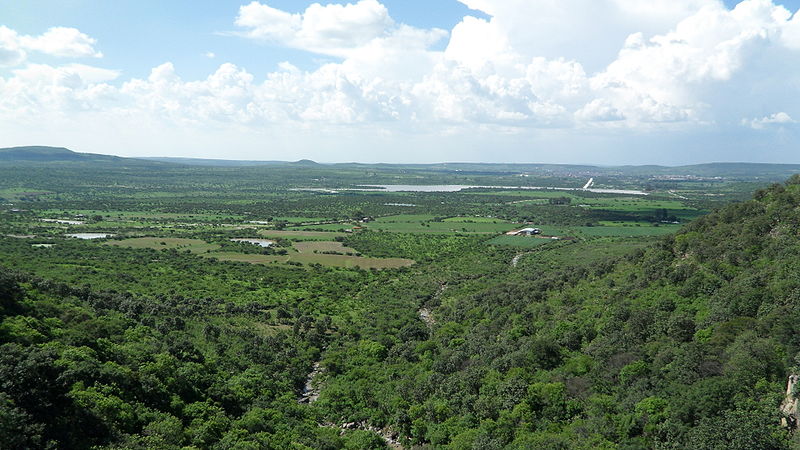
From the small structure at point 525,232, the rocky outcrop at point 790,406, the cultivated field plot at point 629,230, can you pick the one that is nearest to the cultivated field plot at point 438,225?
the small structure at point 525,232

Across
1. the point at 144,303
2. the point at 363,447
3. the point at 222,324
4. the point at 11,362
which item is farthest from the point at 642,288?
the point at 144,303

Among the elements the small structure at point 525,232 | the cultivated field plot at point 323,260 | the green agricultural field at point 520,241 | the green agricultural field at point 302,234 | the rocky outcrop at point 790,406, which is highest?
the rocky outcrop at point 790,406

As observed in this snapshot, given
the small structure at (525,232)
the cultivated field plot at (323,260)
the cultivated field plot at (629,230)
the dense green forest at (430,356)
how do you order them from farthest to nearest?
the small structure at (525,232)
the cultivated field plot at (629,230)
the cultivated field plot at (323,260)
the dense green forest at (430,356)

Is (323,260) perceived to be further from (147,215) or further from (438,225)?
(147,215)

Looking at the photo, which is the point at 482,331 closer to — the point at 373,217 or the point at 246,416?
the point at 246,416

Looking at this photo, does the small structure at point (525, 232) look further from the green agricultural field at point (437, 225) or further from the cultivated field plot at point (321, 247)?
the cultivated field plot at point (321, 247)

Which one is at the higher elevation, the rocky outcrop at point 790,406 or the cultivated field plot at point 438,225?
the rocky outcrop at point 790,406

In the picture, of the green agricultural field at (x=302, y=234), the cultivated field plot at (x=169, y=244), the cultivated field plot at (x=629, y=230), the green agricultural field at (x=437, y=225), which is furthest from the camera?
the green agricultural field at (x=437, y=225)

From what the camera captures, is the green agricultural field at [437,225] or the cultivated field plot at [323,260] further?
the green agricultural field at [437,225]

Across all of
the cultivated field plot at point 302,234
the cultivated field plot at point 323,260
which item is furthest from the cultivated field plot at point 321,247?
the cultivated field plot at point 302,234
